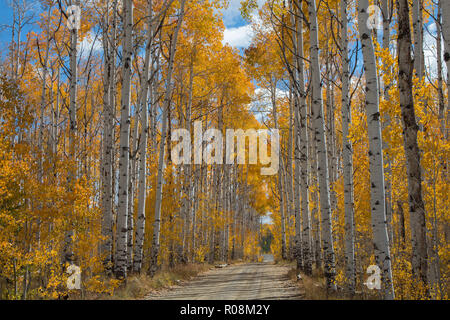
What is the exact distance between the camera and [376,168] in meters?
5.21

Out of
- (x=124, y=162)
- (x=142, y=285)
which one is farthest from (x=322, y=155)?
(x=142, y=285)

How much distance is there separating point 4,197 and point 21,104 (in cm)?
235

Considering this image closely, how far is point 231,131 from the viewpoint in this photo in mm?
22953

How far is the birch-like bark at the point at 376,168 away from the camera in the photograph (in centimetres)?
494

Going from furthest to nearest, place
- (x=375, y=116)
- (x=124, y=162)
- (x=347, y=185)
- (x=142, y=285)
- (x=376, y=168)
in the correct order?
(x=142, y=285) < (x=124, y=162) < (x=347, y=185) < (x=375, y=116) < (x=376, y=168)

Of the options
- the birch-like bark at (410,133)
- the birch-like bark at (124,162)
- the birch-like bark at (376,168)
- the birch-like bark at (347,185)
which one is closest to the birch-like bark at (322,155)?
the birch-like bark at (347,185)

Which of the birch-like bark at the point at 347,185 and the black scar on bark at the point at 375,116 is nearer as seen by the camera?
the black scar on bark at the point at 375,116

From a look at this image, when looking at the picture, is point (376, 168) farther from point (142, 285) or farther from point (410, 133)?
point (142, 285)

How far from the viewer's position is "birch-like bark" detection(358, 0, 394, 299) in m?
4.94

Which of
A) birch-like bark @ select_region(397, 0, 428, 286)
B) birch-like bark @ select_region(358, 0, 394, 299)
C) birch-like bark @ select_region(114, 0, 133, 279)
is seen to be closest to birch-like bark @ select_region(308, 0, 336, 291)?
birch-like bark @ select_region(358, 0, 394, 299)

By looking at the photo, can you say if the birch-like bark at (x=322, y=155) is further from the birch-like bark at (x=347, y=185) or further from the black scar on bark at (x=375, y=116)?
the black scar on bark at (x=375, y=116)

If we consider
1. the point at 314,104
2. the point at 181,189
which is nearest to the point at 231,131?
the point at 181,189

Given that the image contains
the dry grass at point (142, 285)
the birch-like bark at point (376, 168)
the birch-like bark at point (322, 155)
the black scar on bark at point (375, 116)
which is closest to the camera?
the birch-like bark at point (376, 168)
